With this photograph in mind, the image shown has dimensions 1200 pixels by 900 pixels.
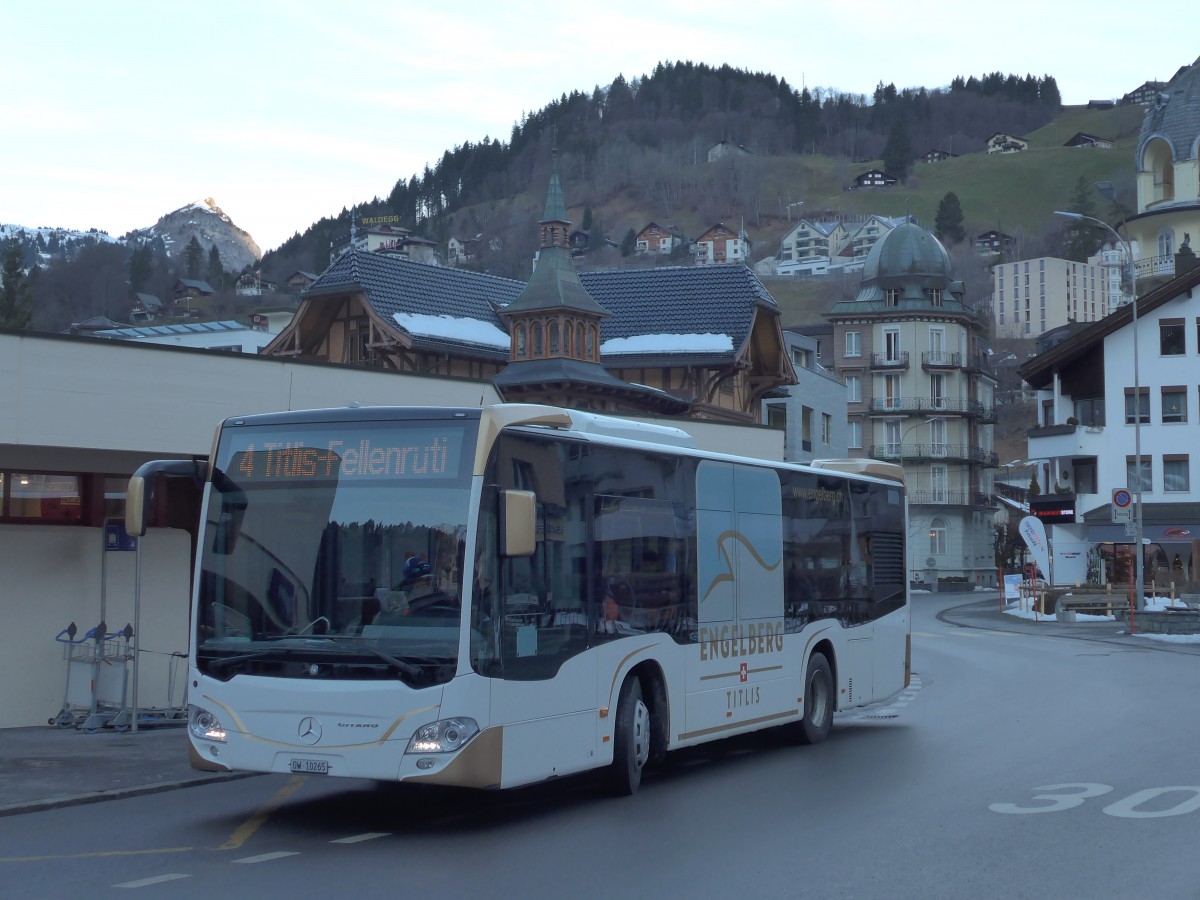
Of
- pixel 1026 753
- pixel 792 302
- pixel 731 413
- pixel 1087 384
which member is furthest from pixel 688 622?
pixel 792 302

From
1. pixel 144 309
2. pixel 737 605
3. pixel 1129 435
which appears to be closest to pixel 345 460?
pixel 737 605

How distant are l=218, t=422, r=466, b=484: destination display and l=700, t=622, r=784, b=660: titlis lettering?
12.3 ft

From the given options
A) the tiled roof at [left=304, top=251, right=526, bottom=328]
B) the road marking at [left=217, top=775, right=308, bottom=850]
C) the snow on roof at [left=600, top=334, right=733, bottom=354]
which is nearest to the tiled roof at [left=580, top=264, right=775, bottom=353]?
the snow on roof at [left=600, top=334, right=733, bottom=354]

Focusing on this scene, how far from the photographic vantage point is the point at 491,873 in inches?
353

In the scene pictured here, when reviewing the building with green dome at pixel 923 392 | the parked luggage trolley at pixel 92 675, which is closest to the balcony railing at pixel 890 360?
the building with green dome at pixel 923 392

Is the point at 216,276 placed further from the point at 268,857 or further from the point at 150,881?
the point at 150,881

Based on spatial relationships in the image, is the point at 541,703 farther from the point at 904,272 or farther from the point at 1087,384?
the point at 904,272

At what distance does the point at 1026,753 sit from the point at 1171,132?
73.5m

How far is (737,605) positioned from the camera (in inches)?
555

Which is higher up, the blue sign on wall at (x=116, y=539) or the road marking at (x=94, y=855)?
the blue sign on wall at (x=116, y=539)

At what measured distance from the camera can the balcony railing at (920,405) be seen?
95812mm

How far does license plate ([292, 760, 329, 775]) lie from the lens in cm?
1017

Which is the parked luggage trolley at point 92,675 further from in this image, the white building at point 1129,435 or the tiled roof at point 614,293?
the white building at point 1129,435

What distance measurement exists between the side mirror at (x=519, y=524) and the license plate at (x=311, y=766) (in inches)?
74.3
